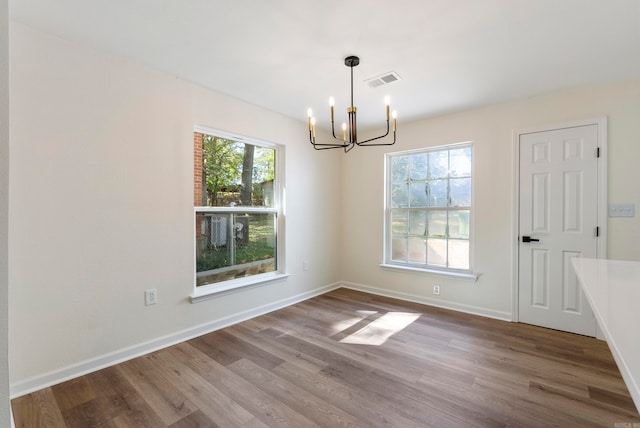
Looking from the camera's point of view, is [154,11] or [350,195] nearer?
[154,11]

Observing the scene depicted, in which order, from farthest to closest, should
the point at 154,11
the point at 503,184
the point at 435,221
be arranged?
the point at 435,221 < the point at 503,184 < the point at 154,11

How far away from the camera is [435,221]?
367 centimetres

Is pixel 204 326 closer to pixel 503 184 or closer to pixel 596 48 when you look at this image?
pixel 503 184

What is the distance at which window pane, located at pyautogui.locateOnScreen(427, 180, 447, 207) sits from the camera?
360cm

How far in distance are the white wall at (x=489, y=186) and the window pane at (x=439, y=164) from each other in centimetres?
17

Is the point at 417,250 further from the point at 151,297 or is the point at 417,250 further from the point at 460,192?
the point at 151,297

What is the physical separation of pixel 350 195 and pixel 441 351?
2510 mm

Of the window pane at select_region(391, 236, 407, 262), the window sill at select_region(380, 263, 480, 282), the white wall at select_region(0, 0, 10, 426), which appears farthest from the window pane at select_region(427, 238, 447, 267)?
the white wall at select_region(0, 0, 10, 426)

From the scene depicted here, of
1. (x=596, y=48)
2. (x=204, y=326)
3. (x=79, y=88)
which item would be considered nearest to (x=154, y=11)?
(x=79, y=88)

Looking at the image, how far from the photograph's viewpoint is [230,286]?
3029mm

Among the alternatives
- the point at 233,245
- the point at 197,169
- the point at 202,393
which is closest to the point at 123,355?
the point at 202,393

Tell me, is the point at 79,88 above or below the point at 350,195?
above

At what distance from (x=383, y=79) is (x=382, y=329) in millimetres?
2378

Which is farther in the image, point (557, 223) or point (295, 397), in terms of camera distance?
point (557, 223)
